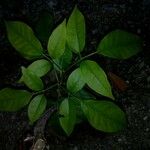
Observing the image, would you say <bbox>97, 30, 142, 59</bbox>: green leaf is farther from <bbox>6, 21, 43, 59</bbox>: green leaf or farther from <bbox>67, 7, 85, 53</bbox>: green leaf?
<bbox>6, 21, 43, 59</bbox>: green leaf

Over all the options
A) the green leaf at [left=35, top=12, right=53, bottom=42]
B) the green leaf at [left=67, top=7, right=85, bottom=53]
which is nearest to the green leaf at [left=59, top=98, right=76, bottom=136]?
the green leaf at [left=67, top=7, right=85, bottom=53]

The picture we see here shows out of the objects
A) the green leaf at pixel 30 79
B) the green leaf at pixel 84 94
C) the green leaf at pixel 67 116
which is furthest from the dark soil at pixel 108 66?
the green leaf at pixel 30 79

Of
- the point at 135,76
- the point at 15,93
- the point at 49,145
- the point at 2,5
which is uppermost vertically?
the point at 2,5

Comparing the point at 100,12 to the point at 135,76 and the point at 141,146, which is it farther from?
the point at 141,146

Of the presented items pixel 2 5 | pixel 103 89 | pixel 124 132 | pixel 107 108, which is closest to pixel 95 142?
pixel 124 132

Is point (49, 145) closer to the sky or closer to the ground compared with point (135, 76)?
closer to the ground

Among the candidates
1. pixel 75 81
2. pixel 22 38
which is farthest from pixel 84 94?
pixel 22 38
